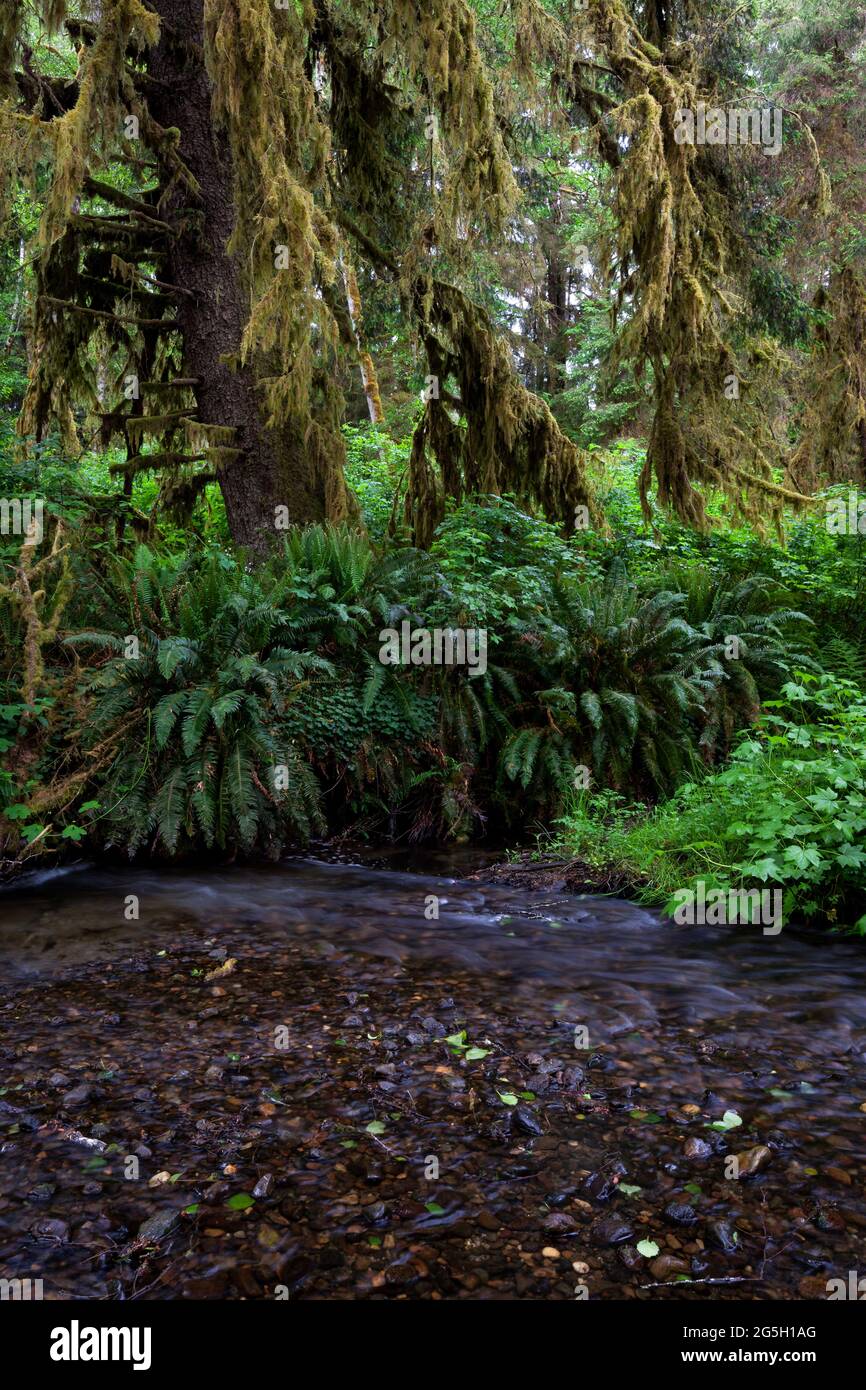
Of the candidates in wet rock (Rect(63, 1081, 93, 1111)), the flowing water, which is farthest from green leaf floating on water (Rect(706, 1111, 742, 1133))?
wet rock (Rect(63, 1081, 93, 1111))

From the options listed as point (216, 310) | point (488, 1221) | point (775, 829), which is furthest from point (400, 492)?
point (488, 1221)

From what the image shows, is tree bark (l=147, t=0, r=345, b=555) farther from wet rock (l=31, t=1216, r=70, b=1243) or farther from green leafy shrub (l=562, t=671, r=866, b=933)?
wet rock (l=31, t=1216, r=70, b=1243)

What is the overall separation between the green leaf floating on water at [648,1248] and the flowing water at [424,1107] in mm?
10

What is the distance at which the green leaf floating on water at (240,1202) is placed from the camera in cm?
237

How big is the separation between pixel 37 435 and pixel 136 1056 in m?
6.81

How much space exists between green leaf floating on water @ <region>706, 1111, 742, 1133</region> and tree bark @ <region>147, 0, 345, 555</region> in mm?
5872

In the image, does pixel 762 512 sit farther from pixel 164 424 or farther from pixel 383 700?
pixel 164 424

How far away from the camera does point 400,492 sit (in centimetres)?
884

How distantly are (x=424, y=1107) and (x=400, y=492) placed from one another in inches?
268

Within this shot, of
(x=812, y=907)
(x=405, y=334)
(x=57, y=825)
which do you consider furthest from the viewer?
(x=405, y=334)

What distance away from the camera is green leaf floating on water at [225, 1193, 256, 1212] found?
237 centimetres

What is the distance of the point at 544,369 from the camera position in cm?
2109

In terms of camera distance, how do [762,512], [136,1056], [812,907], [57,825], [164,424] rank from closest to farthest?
[136,1056]
[812,907]
[57,825]
[164,424]
[762,512]
